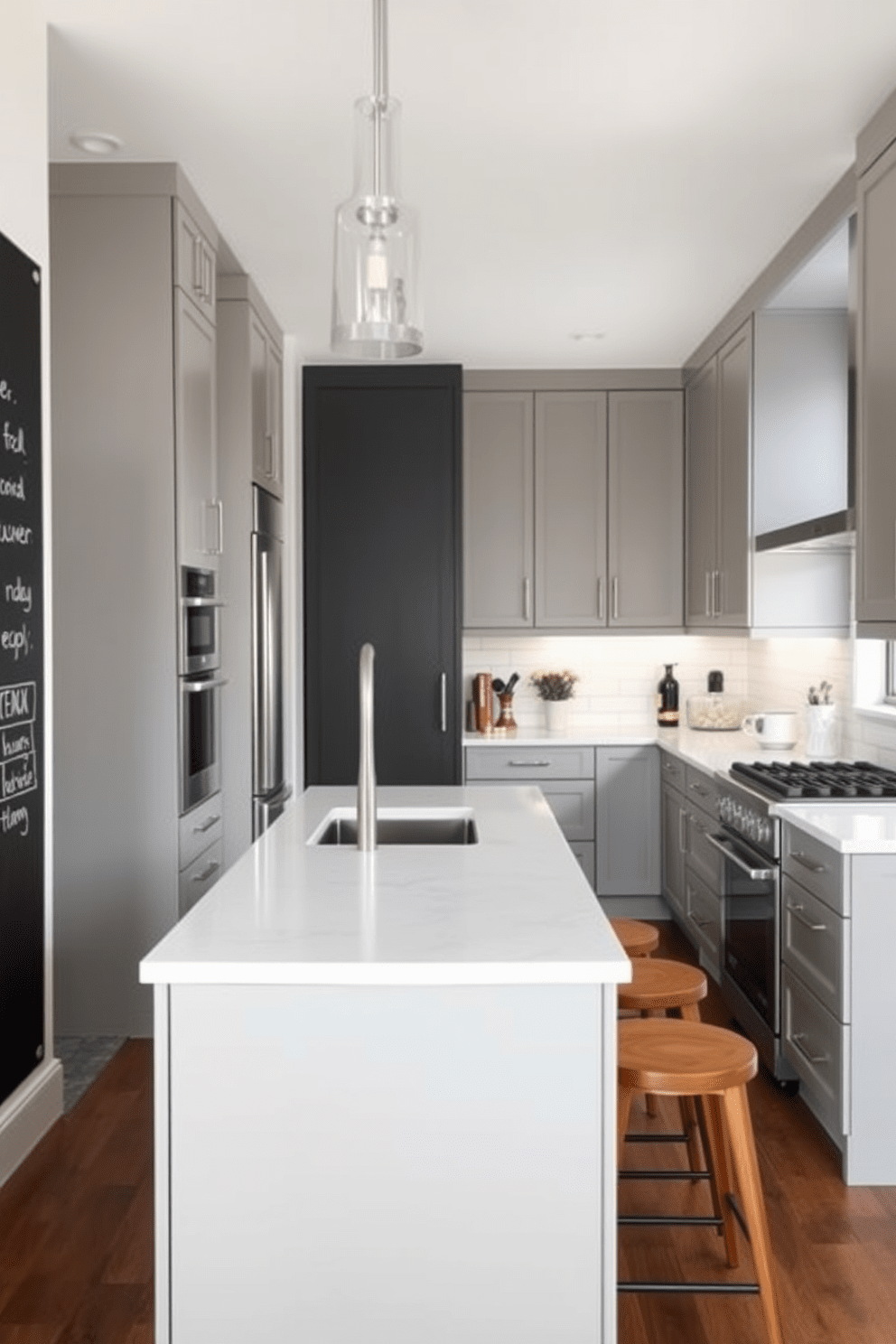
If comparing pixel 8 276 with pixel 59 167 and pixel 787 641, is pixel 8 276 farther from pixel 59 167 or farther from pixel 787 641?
pixel 787 641

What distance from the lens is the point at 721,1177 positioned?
2.64m

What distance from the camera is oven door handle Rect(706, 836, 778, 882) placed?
3504 mm

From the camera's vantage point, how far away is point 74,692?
12.5 feet

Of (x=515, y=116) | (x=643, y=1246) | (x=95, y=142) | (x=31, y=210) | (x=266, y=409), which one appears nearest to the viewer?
(x=643, y=1246)

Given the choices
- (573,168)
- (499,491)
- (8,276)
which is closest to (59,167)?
(8,276)

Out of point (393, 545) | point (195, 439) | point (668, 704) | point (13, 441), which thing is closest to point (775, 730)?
point (668, 704)

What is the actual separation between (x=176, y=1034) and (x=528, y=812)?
57.8 inches

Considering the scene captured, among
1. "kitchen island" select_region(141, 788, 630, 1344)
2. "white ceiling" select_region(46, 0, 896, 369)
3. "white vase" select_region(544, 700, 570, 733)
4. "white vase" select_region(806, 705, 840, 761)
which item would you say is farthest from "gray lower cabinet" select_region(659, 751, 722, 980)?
"kitchen island" select_region(141, 788, 630, 1344)

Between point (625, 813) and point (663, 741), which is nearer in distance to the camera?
point (663, 741)

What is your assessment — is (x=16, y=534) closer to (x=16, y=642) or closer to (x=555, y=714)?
(x=16, y=642)

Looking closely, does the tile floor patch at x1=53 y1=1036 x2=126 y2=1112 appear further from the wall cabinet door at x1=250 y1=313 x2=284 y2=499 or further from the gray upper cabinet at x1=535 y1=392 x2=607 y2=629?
the gray upper cabinet at x1=535 y1=392 x2=607 y2=629

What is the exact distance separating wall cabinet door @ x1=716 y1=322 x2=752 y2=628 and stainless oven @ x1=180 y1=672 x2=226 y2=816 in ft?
6.71

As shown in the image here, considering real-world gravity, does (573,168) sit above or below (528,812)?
above

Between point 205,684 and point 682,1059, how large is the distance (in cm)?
231
